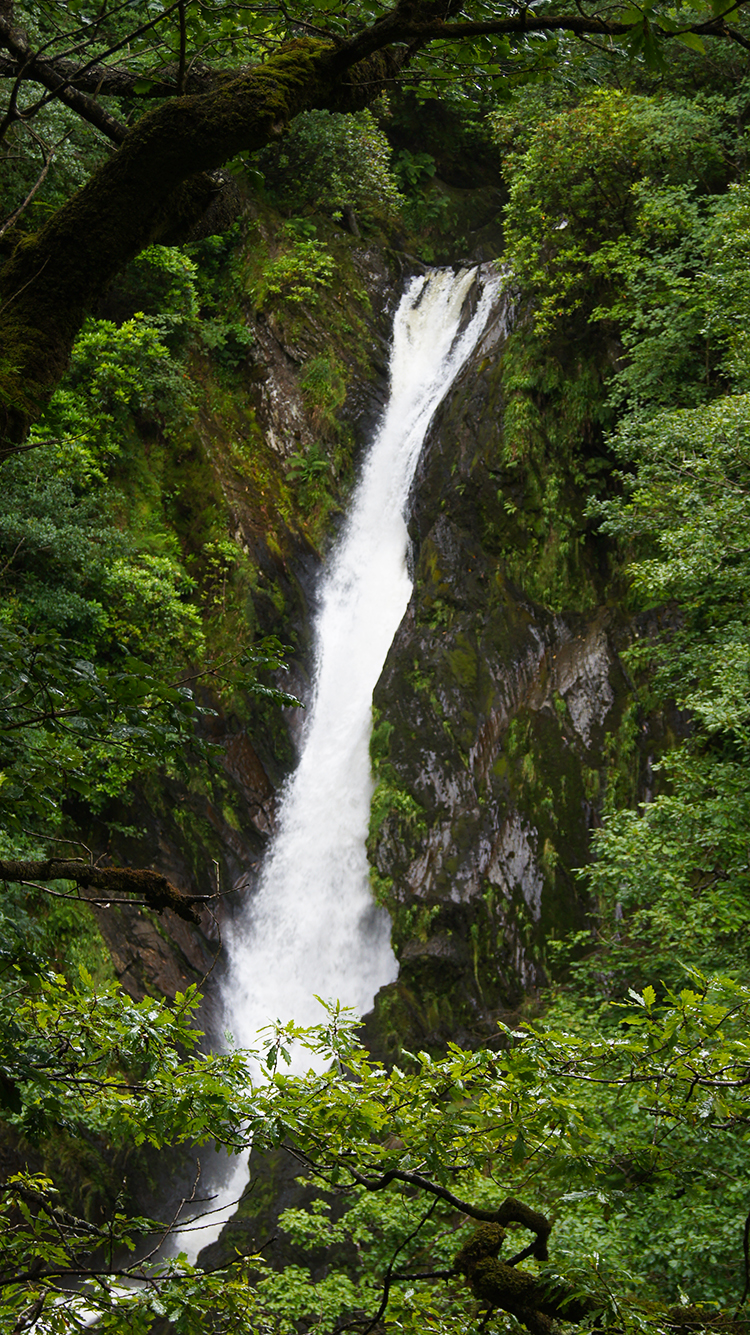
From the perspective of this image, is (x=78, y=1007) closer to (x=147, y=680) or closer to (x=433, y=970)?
(x=147, y=680)

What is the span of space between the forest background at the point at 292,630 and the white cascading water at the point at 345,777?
33.0 inches

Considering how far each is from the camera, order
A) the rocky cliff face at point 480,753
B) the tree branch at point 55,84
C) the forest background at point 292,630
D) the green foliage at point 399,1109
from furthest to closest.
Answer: the rocky cliff face at point 480,753 < the tree branch at point 55,84 < the forest background at point 292,630 < the green foliage at point 399,1109

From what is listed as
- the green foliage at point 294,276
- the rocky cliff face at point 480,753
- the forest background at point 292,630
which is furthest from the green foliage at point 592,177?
the green foliage at point 294,276

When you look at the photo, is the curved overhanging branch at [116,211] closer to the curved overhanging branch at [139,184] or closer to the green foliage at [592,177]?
the curved overhanging branch at [139,184]

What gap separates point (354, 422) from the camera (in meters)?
15.3

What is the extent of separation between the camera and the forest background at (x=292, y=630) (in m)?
2.11

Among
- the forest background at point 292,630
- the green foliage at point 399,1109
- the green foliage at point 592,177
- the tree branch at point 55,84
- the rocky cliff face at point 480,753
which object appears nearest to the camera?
the green foliage at point 399,1109

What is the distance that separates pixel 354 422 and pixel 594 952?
10.6 m

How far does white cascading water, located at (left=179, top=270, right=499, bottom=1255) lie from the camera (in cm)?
1028

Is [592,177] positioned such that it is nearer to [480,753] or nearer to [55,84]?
[480,753]

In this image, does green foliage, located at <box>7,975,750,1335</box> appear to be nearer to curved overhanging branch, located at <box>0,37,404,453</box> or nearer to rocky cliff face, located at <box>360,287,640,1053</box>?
curved overhanging branch, located at <box>0,37,404,453</box>

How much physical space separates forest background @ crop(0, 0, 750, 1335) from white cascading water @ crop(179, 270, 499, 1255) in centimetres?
84

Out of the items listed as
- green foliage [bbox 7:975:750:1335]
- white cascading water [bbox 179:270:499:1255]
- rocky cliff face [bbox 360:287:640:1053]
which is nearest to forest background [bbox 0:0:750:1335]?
green foliage [bbox 7:975:750:1335]

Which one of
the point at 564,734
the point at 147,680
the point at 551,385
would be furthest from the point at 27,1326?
the point at 551,385
